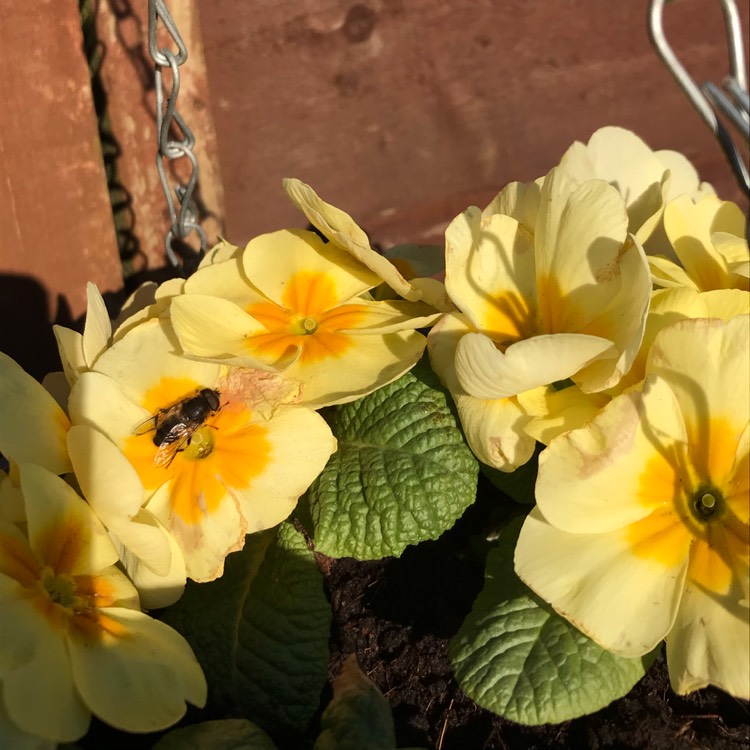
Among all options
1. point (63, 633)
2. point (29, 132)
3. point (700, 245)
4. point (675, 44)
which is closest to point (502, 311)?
point (700, 245)

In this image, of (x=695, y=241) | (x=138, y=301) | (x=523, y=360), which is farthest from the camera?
(x=138, y=301)

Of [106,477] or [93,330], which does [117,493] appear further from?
[93,330]

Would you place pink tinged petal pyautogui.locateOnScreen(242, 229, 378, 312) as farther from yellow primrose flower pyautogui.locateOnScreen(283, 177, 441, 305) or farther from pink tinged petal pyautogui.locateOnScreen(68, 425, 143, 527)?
pink tinged petal pyautogui.locateOnScreen(68, 425, 143, 527)

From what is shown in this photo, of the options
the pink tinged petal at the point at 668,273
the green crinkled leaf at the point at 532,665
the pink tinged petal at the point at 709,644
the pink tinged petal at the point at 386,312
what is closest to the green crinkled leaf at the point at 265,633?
the green crinkled leaf at the point at 532,665

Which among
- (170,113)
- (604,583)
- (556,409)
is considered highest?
(170,113)

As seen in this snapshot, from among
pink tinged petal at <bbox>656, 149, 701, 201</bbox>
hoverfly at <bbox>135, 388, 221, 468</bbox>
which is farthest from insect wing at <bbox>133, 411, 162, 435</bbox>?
pink tinged petal at <bbox>656, 149, 701, 201</bbox>

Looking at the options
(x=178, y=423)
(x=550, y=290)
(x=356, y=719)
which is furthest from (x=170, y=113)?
(x=356, y=719)

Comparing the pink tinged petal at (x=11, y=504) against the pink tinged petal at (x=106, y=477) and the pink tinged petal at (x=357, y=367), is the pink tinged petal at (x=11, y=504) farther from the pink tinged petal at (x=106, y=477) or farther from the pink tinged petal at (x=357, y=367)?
the pink tinged petal at (x=357, y=367)

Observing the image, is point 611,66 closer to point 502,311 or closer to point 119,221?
point 119,221
